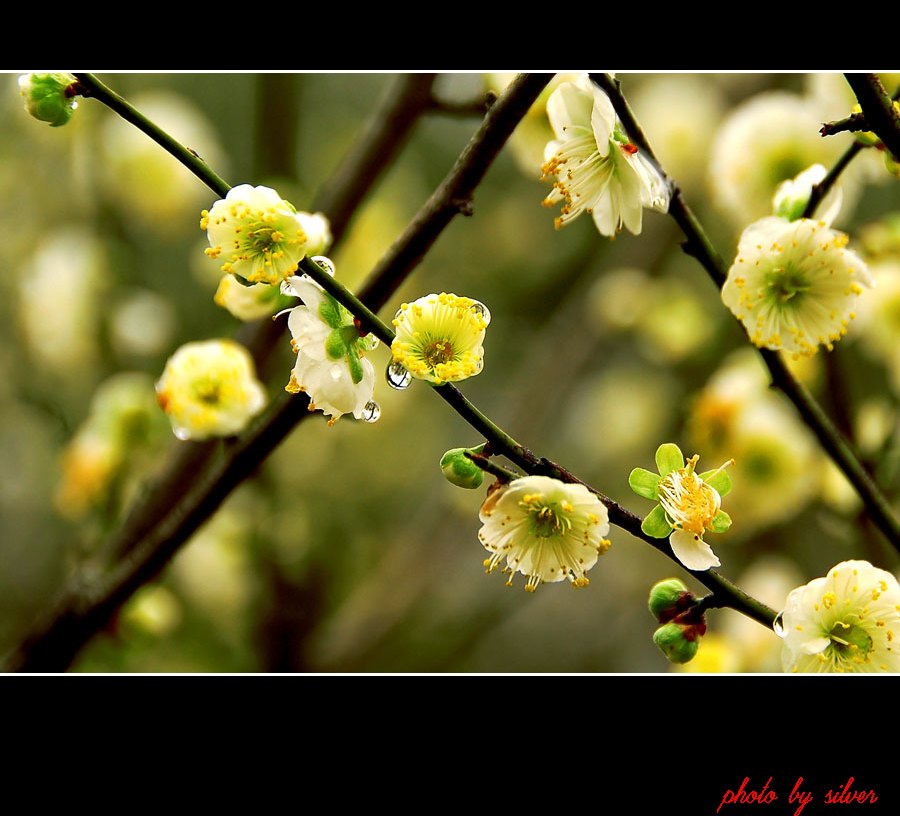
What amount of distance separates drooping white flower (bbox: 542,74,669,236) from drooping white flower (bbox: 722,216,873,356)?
97mm

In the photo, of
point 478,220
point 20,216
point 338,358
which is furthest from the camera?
point 478,220

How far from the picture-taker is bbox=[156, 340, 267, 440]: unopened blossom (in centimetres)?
78

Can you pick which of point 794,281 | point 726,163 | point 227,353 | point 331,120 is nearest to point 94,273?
point 331,120

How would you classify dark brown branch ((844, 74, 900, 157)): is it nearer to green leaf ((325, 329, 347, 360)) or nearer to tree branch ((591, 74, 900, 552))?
tree branch ((591, 74, 900, 552))

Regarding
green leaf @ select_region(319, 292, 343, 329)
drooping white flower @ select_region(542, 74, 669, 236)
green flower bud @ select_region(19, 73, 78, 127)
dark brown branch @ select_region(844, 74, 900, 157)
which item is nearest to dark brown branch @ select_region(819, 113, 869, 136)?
dark brown branch @ select_region(844, 74, 900, 157)

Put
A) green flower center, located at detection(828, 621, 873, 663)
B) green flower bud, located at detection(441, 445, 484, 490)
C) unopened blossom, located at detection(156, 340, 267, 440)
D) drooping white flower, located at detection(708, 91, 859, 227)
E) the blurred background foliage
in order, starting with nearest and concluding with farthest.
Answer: green flower bud, located at detection(441, 445, 484, 490), green flower center, located at detection(828, 621, 873, 663), unopened blossom, located at detection(156, 340, 267, 440), drooping white flower, located at detection(708, 91, 859, 227), the blurred background foliage

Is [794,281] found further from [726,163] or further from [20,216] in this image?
[20,216]

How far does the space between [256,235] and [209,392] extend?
0.90 ft

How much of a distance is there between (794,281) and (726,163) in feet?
0.97

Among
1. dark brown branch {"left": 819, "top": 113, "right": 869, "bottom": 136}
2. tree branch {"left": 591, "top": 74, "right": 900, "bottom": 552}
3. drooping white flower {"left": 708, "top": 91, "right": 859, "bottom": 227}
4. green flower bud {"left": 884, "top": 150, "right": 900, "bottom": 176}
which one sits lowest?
tree branch {"left": 591, "top": 74, "right": 900, "bottom": 552}

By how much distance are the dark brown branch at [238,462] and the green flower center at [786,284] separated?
0.79ft

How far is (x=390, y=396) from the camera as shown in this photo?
168 cm

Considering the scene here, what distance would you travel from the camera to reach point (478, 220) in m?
1.83

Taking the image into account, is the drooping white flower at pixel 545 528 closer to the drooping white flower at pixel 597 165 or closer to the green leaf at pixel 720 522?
the green leaf at pixel 720 522
